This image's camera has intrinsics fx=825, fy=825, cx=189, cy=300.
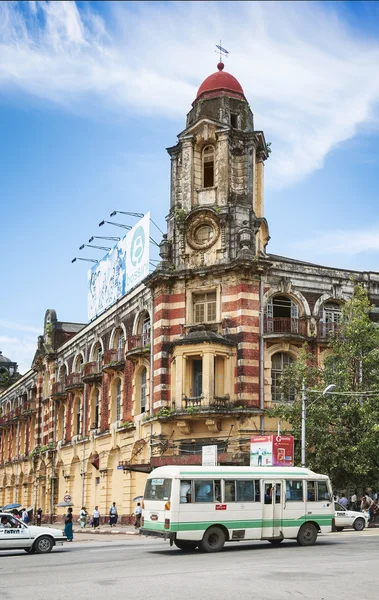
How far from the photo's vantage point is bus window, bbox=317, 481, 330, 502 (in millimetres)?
27403

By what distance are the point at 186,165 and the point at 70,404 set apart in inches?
967

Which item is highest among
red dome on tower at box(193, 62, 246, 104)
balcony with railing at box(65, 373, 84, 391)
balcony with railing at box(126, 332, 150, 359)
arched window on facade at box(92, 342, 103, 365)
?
red dome on tower at box(193, 62, 246, 104)

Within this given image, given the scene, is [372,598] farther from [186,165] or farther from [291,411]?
[186,165]

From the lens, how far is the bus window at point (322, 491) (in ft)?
89.9

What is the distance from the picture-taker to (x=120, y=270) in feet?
185

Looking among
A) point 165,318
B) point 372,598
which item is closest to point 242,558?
point 372,598

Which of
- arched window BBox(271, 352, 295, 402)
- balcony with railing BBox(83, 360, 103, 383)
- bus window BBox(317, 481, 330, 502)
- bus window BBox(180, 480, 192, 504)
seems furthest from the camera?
balcony with railing BBox(83, 360, 103, 383)

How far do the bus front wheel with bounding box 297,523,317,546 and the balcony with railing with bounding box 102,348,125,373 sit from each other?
26184 millimetres

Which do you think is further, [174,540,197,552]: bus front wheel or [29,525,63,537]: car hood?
[29,525,63,537]: car hood

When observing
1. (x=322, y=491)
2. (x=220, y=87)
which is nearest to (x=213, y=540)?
(x=322, y=491)

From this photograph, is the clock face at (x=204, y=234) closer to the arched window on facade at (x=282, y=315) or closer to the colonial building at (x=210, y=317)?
the colonial building at (x=210, y=317)

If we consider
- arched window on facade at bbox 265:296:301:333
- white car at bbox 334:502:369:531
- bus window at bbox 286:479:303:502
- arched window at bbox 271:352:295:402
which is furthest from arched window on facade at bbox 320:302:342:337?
bus window at bbox 286:479:303:502

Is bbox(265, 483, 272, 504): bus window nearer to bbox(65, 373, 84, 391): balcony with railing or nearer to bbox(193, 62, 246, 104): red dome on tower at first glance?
bbox(193, 62, 246, 104): red dome on tower

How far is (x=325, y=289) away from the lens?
47156 mm
